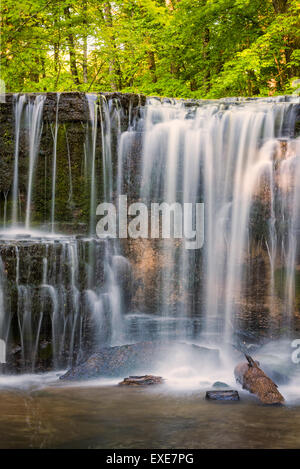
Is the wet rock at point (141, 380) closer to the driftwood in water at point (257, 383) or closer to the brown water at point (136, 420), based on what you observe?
the brown water at point (136, 420)

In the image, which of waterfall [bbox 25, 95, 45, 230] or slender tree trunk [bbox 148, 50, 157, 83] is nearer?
waterfall [bbox 25, 95, 45, 230]

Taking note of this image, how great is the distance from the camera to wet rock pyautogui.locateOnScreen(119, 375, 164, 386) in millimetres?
6516

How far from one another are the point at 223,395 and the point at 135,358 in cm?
183

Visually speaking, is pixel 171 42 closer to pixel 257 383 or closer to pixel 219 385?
→ pixel 219 385

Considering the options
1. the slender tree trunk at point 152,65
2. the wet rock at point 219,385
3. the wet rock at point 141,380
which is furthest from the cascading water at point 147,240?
the slender tree trunk at point 152,65

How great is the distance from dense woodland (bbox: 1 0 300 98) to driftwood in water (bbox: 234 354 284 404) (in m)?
8.22

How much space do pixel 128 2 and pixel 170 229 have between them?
10.7 metres

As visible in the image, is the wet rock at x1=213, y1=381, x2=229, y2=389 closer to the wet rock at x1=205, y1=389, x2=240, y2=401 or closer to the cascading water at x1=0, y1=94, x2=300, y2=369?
the wet rock at x1=205, y1=389, x2=240, y2=401

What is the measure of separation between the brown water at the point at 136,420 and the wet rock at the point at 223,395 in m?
0.09

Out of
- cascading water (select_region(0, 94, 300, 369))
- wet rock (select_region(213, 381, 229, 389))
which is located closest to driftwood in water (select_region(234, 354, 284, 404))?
wet rock (select_region(213, 381, 229, 389))

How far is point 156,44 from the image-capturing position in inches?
556

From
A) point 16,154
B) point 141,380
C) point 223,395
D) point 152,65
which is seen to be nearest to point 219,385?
point 223,395

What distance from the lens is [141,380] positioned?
6574 millimetres
